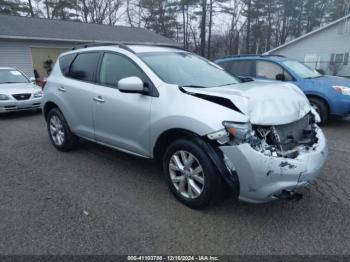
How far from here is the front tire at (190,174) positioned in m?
2.98

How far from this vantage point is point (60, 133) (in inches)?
204

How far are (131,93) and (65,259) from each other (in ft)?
6.47

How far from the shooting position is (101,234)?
2861mm

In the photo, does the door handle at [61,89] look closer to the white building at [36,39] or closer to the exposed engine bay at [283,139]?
the exposed engine bay at [283,139]

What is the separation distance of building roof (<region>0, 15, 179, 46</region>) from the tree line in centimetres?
1034

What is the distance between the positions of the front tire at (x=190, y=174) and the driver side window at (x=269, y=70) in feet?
16.2

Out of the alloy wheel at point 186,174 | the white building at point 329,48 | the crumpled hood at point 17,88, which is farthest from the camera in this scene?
the white building at point 329,48

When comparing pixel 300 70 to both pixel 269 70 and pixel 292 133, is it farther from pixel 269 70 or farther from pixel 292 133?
pixel 292 133

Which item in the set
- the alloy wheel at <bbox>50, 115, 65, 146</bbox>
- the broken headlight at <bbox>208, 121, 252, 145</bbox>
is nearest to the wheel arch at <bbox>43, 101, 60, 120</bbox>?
the alloy wheel at <bbox>50, 115, 65, 146</bbox>

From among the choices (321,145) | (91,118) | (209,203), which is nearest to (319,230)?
(321,145)

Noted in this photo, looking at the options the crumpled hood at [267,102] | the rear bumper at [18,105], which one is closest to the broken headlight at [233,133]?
the crumpled hood at [267,102]

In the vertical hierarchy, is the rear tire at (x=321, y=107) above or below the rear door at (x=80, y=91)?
below

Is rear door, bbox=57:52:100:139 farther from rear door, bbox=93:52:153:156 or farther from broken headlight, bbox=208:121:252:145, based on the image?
broken headlight, bbox=208:121:252:145

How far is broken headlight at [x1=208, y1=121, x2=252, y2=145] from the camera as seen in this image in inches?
109
